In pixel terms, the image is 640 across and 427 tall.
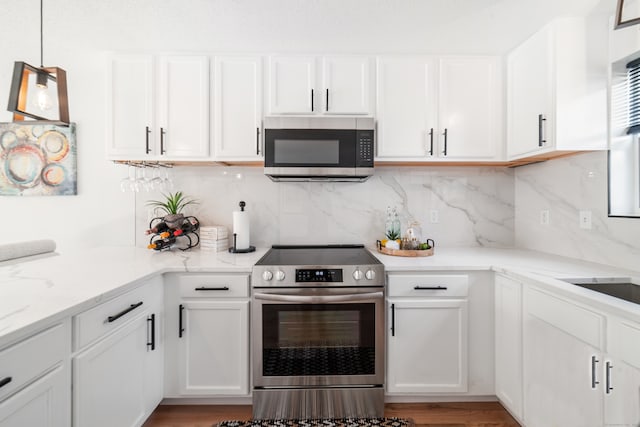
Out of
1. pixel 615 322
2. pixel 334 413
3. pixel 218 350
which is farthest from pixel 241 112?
pixel 615 322

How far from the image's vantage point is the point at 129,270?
5.50 feet

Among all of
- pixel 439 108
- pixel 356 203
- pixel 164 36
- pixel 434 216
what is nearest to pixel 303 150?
pixel 356 203

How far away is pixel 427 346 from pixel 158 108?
7.70 ft

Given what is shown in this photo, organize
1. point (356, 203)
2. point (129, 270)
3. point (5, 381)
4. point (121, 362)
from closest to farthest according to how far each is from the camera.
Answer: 1. point (5, 381)
2. point (121, 362)
3. point (129, 270)
4. point (356, 203)

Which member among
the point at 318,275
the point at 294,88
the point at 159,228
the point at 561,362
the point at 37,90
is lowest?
the point at 561,362

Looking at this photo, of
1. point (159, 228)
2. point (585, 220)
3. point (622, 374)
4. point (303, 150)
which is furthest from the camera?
point (159, 228)

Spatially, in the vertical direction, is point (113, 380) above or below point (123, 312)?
below

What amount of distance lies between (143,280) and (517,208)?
2.72 metres

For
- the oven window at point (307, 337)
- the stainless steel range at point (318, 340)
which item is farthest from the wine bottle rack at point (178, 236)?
the oven window at point (307, 337)

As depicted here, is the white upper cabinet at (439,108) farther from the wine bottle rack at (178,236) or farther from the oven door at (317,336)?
the wine bottle rack at (178,236)

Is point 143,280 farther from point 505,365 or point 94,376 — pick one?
point 505,365

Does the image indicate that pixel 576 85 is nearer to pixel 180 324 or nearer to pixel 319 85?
pixel 319 85

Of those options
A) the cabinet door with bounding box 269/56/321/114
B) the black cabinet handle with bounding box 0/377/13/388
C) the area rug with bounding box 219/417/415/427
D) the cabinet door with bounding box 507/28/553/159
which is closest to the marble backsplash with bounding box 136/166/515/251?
the cabinet door with bounding box 507/28/553/159

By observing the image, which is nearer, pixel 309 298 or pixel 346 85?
pixel 309 298
